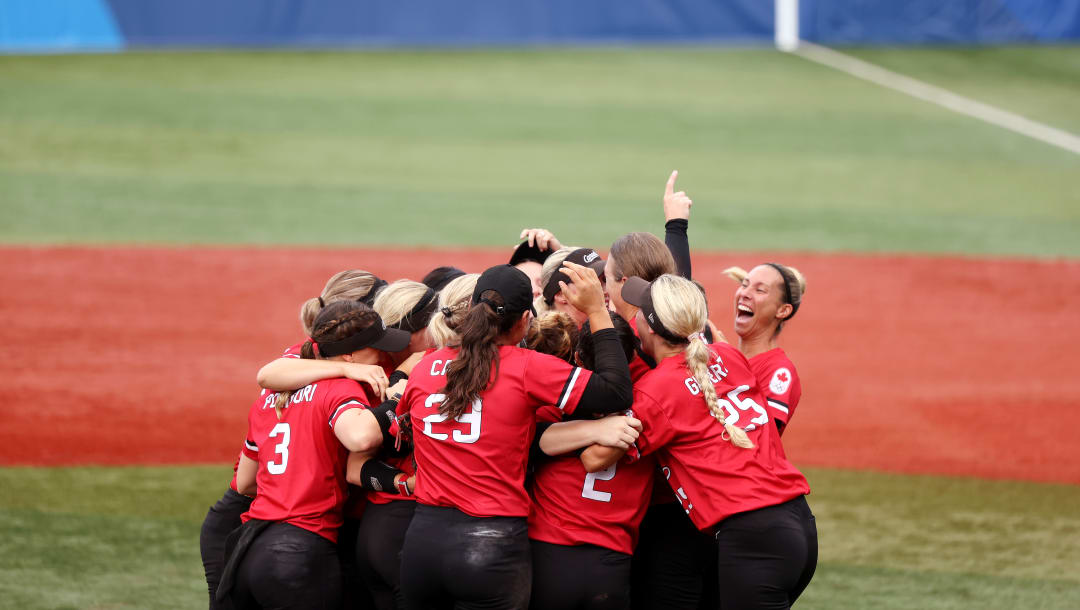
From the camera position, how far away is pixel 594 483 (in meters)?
4.11

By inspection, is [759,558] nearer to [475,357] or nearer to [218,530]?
[475,357]

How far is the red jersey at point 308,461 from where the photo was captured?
13.8ft

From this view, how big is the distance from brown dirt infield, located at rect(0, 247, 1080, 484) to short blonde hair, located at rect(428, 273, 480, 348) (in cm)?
397

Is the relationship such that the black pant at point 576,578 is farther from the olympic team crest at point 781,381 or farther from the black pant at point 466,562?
the olympic team crest at point 781,381

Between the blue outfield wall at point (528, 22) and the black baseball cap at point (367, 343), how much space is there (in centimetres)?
1801

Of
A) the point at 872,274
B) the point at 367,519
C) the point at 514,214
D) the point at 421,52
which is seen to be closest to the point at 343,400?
the point at 367,519

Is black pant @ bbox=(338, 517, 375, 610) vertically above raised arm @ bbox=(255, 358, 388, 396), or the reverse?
raised arm @ bbox=(255, 358, 388, 396)

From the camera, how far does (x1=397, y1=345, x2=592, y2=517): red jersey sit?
3.90 m

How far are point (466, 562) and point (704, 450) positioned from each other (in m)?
0.99

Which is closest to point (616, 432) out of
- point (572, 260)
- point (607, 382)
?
point (607, 382)

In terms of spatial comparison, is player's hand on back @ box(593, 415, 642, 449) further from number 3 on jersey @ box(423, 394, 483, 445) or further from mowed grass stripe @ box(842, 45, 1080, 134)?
mowed grass stripe @ box(842, 45, 1080, 134)

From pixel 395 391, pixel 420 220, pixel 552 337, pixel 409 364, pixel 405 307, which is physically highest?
pixel 420 220

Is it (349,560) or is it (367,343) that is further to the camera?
(349,560)

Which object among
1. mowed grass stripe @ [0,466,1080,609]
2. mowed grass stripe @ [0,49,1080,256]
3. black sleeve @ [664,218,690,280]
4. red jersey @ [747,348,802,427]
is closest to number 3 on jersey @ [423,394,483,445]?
red jersey @ [747,348,802,427]
